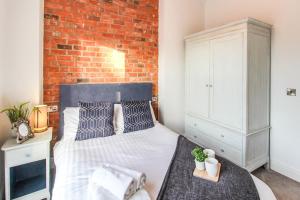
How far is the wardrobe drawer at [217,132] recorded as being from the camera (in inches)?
91.9

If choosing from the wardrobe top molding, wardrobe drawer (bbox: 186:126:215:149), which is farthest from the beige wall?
wardrobe drawer (bbox: 186:126:215:149)

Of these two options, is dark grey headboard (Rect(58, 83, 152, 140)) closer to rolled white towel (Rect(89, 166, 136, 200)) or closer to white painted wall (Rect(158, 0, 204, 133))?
white painted wall (Rect(158, 0, 204, 133))

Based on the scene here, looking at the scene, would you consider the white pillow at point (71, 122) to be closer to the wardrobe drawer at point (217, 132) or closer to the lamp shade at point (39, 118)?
the lamp shade at point (39, 118)

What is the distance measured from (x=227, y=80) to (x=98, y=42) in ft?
6.00

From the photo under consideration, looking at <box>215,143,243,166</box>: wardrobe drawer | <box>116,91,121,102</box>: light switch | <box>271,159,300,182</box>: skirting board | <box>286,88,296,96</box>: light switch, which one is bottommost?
<box>271,159,300,182</box>: skirting board

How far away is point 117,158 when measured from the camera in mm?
1657

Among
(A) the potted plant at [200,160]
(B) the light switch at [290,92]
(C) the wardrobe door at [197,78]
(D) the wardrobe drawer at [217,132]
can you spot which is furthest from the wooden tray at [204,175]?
(B) the light switch at [290,92]

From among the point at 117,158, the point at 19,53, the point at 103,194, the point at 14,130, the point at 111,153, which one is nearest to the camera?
the point at 103,194

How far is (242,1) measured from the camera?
2.74 meters

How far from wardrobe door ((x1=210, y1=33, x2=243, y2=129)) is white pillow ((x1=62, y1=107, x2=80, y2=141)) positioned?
1.84 m

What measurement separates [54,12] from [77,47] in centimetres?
48

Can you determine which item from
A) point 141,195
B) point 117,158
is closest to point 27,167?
point 117,158

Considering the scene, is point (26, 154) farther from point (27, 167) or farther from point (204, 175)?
point (204, 175)

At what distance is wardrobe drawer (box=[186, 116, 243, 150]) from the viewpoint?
2.33 meters
